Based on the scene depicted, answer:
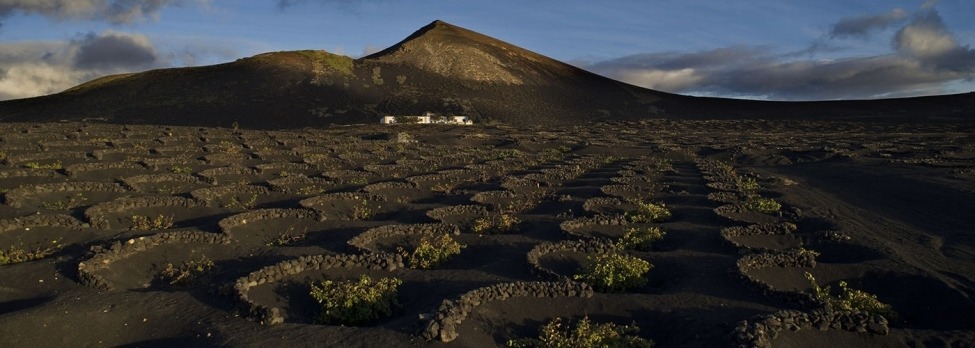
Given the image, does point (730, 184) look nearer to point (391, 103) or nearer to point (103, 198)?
point (103, 198)

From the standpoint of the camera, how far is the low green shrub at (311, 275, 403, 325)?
8.66m

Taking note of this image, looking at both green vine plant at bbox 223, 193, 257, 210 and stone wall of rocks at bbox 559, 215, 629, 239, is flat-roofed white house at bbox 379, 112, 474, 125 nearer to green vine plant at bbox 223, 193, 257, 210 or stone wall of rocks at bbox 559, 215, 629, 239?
green vine plant at bbox 223, 193, 257, 210

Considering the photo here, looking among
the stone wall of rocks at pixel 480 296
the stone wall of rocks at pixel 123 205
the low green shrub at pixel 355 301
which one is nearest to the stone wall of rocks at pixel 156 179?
the stone wall of rocks at pixel 123 205

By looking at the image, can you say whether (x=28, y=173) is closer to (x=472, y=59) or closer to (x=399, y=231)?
(x=399, y=231)

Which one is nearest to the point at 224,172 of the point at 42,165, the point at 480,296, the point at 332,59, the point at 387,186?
the point at 42,165

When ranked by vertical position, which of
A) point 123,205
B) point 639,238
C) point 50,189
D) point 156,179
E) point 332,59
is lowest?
point 639,238

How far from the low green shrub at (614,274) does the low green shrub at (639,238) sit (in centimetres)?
163

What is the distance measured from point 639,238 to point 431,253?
4.26m

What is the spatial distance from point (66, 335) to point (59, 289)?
1.89 m

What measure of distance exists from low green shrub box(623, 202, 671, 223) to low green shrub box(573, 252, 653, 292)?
15.5 feet

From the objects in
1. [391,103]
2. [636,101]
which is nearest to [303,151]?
[391,103]

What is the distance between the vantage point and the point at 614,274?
33.2ft

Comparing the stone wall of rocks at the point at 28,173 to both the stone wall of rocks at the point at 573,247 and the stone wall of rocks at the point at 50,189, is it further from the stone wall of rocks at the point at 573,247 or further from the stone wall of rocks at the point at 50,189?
the stone wall of rocks at the point at 573,247

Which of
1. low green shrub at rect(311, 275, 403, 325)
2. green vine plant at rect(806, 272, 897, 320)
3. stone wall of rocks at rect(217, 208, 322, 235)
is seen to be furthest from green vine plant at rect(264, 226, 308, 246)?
green vine plant at rect(806, 272, 897, 320)
